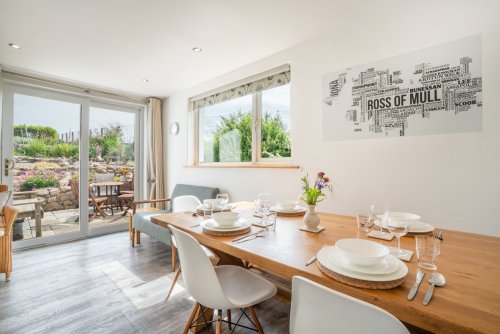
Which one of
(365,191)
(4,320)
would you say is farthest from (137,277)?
(365,191)

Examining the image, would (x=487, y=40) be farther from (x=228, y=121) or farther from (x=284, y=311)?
(x=228, y=121)

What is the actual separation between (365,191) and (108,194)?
4.02 meters

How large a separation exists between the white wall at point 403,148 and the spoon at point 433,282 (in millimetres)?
1176

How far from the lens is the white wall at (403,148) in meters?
1.56

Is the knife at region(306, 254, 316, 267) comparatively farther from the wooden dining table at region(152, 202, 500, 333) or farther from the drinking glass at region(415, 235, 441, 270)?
the drinking glass at region(415, 235, 441, 270)

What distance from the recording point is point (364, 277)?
0.80 metres

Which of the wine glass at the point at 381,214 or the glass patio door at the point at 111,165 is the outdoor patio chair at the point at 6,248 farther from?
the wine glass at the point at 381,214

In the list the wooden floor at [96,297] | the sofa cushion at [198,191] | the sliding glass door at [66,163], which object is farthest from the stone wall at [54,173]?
the sofa cushion at [198,191]

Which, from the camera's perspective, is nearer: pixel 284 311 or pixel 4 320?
pixel 4 320

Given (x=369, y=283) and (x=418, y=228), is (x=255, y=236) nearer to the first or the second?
(x=369, y=283)

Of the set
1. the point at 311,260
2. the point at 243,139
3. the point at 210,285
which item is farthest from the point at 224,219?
the point at 243,139

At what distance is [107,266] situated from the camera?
2.69m

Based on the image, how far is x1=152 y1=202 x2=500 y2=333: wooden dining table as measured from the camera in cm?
63

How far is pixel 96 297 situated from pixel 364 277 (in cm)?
230
